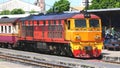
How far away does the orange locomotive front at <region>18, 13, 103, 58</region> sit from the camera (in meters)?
25.2

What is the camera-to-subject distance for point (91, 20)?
2598 centimetres

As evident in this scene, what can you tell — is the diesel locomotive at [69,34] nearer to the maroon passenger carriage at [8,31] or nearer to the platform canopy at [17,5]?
the maroon passenger carriage at [8,31]

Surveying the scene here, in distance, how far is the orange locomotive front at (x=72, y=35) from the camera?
25234mm

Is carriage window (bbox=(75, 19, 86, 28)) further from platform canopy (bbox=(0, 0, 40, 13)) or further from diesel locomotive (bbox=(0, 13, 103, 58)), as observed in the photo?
platform canopy (bbox=(0, 0, 40, 13))

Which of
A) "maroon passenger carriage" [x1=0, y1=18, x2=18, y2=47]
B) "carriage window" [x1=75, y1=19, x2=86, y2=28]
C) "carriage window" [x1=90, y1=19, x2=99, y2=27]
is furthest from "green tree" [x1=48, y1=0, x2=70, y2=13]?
"carriage window" [x1=75, y1=19, x2=86, y2=28]

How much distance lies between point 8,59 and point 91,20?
5592mm

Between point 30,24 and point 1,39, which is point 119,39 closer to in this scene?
point 30,24

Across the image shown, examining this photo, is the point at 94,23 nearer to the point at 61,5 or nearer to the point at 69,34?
the point at 69,34

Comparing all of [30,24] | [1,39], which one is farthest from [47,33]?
[1,39]

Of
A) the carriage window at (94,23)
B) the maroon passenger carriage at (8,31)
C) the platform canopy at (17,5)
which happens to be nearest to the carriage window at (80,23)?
the carriage window at (94,23)

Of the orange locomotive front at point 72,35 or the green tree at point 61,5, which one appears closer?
the orange locomotive front at point 72,35

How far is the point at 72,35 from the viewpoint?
83.0ft

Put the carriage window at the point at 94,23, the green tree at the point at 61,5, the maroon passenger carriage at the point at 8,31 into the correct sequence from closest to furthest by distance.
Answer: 1. the carriage window at the point at 94,23
2. the maroon passenger carriage at the point at 8,31
3. the green tree at the point at 61,5

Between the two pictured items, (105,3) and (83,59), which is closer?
(83,59)
